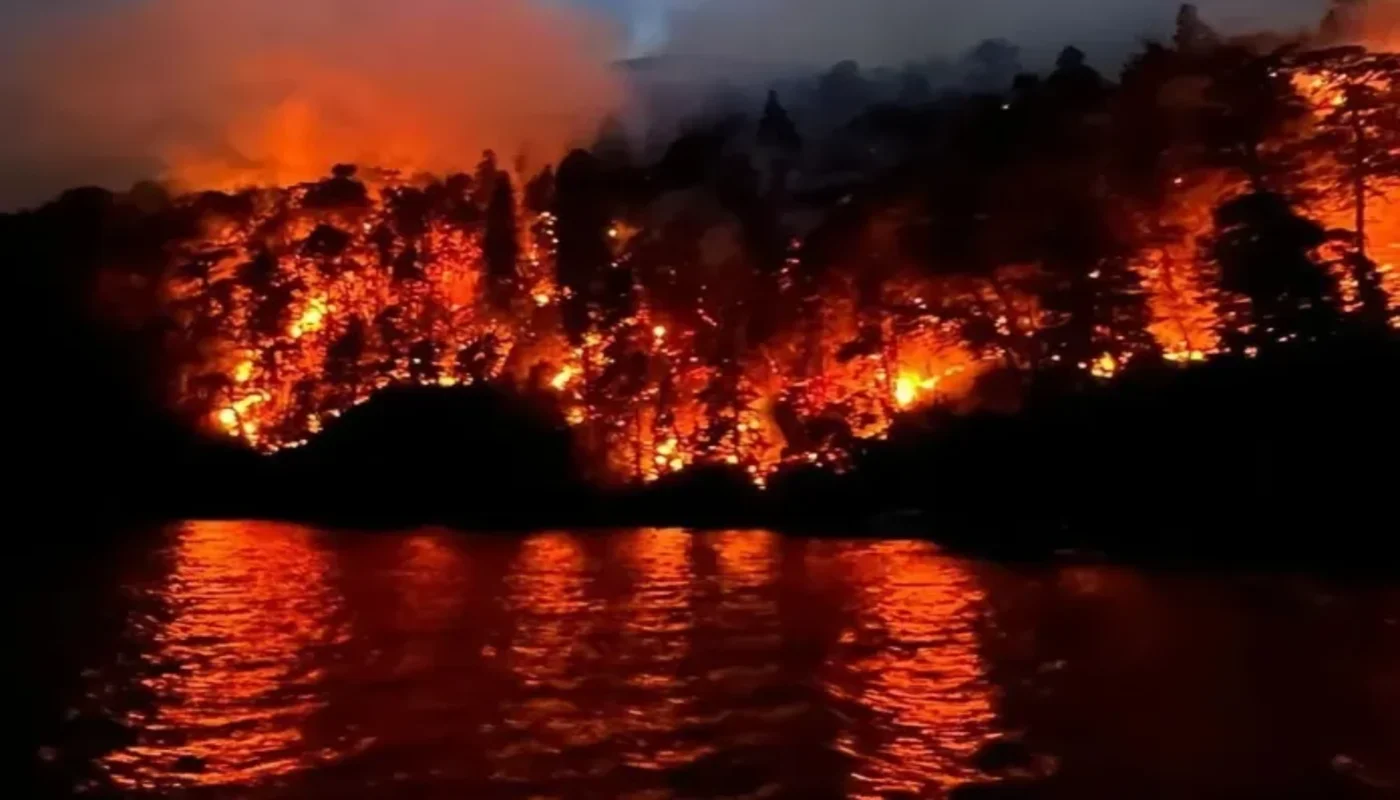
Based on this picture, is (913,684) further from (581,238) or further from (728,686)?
(581,238)

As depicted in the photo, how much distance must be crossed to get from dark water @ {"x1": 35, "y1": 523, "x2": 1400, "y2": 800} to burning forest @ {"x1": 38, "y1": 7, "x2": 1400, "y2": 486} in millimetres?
12566

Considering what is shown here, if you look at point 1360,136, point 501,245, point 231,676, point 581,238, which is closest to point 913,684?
point 231,676

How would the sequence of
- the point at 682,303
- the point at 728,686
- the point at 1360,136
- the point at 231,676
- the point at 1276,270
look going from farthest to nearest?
the point at 682,303 → the point at 1360,136 → the point at 1276,270 → the point at 231,676 → the point at 728,686

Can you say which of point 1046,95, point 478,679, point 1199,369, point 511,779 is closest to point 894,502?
point 1199,369

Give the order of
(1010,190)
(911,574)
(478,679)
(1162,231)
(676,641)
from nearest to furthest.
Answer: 1. (478,679)
2. (676,641)
3. (911,574)
4. (1162,231)
5. (1010,190)

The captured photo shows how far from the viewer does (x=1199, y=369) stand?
30562 mm

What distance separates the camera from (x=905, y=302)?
38.2 meters

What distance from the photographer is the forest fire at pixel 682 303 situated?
32.0m

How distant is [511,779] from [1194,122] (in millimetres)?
30580

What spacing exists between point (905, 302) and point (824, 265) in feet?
10.9

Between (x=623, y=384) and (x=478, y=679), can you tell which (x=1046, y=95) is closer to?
(x=623, y=384)

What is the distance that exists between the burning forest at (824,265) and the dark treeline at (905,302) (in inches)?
4.4

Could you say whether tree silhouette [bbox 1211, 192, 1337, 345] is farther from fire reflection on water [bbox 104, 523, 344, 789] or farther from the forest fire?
fire reflection on water [bbox 104, 523, 344, 789]

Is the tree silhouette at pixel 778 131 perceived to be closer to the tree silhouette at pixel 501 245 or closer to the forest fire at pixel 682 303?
the forest fire at pixel 682 303
